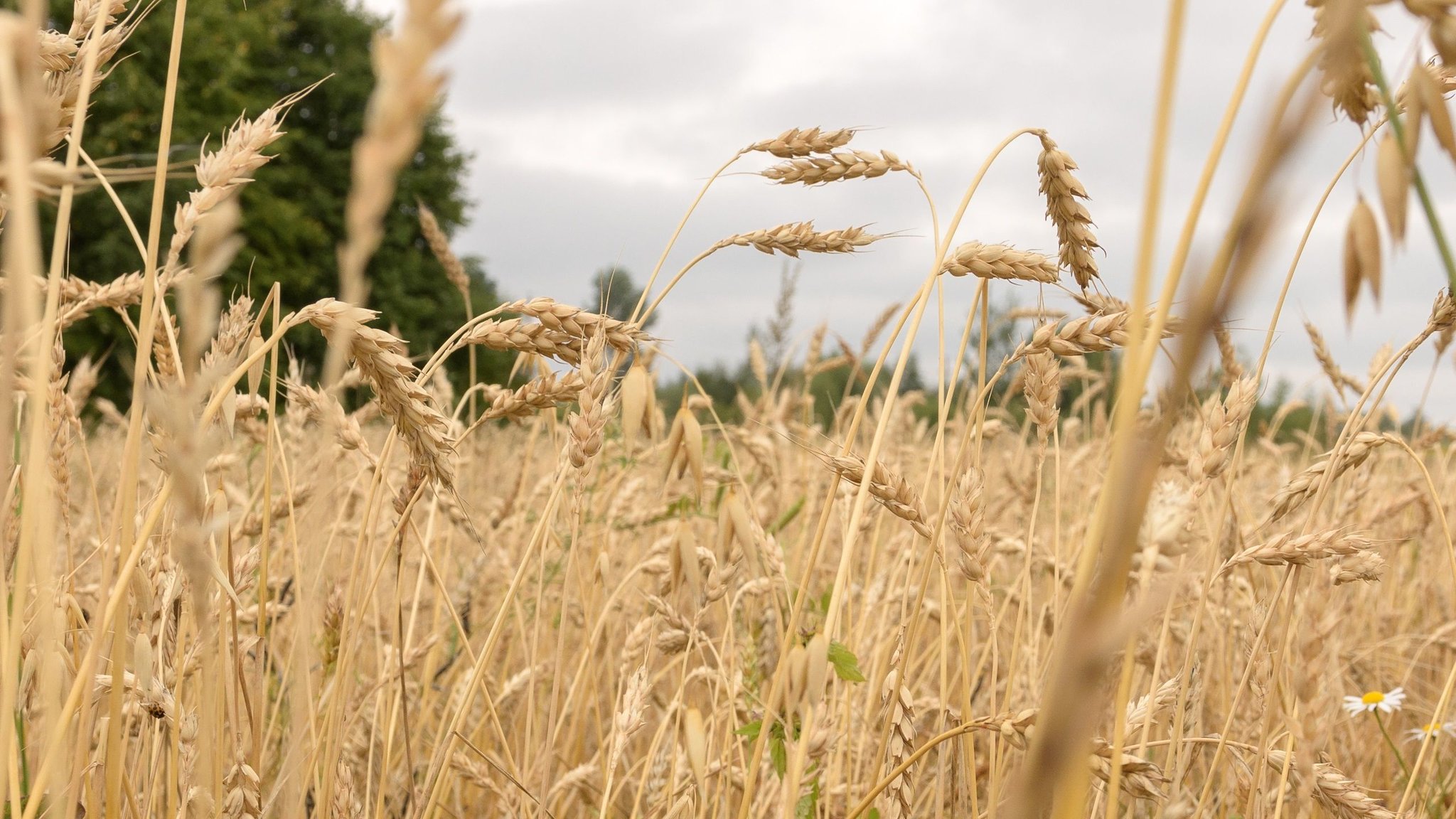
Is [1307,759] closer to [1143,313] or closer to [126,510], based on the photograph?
[1143,313]

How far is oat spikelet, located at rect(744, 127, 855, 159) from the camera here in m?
1.38

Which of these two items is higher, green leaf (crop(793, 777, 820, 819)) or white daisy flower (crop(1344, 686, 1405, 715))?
white daisy flower (crop(1344, 686, 1405, 715))

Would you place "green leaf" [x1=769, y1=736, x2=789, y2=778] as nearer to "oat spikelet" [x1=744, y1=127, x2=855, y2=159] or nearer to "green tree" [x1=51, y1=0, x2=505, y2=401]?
"oat spikelet" [x1=744, y1=127, x2=855, y2=159]

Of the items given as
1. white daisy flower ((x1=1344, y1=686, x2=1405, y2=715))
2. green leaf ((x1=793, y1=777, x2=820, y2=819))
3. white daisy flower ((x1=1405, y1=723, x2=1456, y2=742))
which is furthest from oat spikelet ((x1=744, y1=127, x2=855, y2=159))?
white daisy flower ((x1=1344, y1=686, x2=1405, y2=715))

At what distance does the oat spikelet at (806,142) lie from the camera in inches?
54.3

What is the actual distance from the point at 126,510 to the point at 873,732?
124 centimetres

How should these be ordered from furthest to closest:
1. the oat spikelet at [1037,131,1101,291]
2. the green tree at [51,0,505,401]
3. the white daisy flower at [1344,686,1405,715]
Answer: the green tree at [51,0,505,401]
the white daisy flower at [1344,686,1405,715]
the oat spikelet at [1037,131,1101,291]

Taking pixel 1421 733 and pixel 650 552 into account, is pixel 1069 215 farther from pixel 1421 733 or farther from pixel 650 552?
pixel 1421 733

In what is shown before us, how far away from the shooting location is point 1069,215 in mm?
1167

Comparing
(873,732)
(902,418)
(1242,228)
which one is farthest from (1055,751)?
(902,418)

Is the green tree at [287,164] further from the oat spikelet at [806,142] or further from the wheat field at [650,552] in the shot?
the oat spikelet at [806,142]

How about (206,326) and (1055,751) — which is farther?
(206,326)

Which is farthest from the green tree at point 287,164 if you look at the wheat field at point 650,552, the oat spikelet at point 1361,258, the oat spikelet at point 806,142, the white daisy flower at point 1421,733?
the oat spikelet at point 1361,258

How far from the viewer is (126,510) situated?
950 mm
